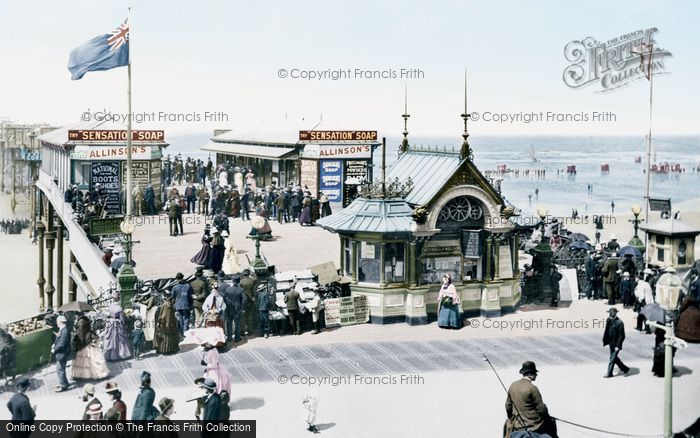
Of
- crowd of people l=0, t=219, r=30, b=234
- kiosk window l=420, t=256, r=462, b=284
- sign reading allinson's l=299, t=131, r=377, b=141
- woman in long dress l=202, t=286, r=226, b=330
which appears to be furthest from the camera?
crowd of people l=0, t=219, r=30, b=234

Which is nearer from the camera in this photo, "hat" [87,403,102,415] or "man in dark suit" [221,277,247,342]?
"hat" [87,403,102,415]

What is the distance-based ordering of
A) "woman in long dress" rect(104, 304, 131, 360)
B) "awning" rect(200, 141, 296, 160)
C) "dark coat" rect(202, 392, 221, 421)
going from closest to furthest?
1. "dark coat" rect(202, 392, 221, 421)
2. "woman in long dress" rect(104, 304, 131, 360)
3. "awning" rect(200, 141, 296, 160)

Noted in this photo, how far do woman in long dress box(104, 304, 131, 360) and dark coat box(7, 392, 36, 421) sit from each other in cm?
452

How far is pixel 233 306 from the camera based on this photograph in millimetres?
21891

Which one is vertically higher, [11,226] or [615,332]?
[615,332]

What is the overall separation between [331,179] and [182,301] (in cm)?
2041

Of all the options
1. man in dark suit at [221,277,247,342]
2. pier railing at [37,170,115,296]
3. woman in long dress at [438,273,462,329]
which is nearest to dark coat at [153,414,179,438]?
man in dark suit at [221,277,247,342]

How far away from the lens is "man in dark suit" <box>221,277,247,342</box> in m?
21.9

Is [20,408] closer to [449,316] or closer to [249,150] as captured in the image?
[449,316]

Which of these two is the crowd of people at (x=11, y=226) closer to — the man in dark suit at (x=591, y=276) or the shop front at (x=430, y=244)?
the shop front at (x=430, y=244)

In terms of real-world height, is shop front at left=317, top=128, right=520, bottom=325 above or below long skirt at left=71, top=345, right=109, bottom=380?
above

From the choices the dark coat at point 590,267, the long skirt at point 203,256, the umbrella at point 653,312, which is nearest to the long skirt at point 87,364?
the long skirt at point 203,256

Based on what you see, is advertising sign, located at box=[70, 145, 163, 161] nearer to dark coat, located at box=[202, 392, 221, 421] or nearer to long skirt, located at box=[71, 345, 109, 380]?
long skirt, located at box=[71, 345, 109, 380]

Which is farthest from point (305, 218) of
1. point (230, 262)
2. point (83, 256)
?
point (230, 262)
